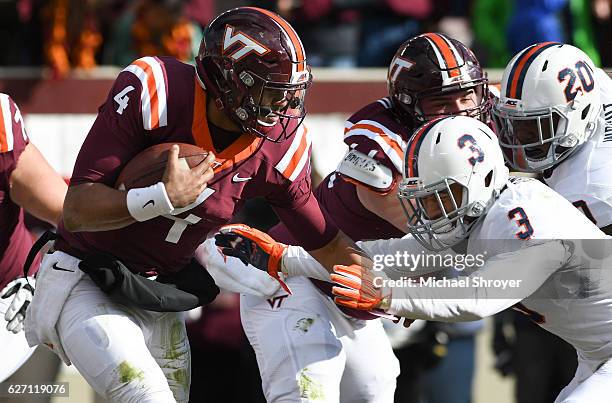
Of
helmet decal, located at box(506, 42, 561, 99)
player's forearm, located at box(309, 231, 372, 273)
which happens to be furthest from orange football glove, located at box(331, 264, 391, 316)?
helmet decal, located at box(506, 42, 561, 99)

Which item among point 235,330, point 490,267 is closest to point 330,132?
point 235,330

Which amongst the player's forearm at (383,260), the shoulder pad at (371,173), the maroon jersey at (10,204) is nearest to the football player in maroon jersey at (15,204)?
the maroon jersey at (10,204)

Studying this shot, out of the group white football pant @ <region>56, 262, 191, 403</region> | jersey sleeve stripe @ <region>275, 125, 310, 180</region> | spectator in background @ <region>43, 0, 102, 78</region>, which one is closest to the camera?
white football pant @ <region>56, 262, 191, 403</region>

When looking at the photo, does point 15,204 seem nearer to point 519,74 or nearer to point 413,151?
point 413,151

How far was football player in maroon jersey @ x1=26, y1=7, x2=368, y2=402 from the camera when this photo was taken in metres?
4.00

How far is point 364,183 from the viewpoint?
4496mm

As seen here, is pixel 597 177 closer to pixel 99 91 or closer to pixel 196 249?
pixel 196 249

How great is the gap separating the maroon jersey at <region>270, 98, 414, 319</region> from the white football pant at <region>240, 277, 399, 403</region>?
81mm

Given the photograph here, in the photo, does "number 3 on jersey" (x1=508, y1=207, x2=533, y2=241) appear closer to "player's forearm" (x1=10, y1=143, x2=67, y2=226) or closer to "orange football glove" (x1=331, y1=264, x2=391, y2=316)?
"orange football glove" (x1=331, y1=264, x2=391, y2=316)

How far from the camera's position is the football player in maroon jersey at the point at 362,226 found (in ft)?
14.8

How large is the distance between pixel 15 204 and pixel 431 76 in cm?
167

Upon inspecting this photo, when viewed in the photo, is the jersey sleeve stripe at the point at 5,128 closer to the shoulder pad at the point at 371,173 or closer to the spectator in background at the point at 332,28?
the shoulder pad at the point at 371,173

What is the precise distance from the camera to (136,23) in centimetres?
745

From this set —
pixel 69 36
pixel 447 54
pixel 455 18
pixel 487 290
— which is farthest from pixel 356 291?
pixel 455 18
